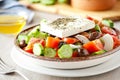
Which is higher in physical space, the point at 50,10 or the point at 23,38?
the point at 23,38

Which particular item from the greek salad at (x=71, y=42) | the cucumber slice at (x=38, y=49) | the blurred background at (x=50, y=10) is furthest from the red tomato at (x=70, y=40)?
the blurred background at (x=50, y=10)

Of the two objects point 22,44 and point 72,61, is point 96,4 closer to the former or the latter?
point 22,44

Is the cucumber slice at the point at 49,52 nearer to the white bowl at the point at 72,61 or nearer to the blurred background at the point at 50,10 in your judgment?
the white bowl at the point at 72,61

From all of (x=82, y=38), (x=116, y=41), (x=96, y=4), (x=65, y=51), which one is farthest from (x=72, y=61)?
(x=96, y=4)

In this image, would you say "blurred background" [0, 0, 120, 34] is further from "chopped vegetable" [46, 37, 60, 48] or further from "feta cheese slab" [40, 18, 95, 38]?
"chopped vegetable" [46, 37, 60, 48]

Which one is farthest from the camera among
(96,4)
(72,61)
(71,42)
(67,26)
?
(96,4)

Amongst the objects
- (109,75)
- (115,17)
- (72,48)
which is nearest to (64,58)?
(72,48)

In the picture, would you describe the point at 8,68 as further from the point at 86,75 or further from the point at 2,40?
the point at 2,40
